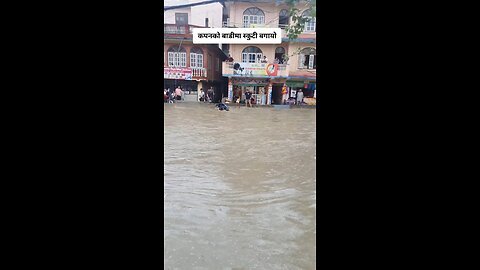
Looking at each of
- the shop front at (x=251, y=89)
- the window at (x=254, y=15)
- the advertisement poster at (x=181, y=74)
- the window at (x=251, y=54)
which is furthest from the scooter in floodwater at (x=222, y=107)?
the window at (x=254, y=15)

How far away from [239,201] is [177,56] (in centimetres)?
600

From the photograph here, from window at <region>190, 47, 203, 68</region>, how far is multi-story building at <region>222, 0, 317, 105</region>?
62cm

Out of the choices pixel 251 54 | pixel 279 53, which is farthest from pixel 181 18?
pixel 279 53

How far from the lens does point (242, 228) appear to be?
5.58ft

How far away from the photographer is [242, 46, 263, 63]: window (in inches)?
293

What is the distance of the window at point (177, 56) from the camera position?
24.1ft

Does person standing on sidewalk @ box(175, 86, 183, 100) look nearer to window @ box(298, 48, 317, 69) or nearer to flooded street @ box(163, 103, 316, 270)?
flooded street @ box(163, 103, 316, 270)

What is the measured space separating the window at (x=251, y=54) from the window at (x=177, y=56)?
1464 millimetres

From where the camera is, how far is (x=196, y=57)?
7.55m

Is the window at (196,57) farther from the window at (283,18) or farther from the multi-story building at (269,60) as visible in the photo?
the window at (283,18)

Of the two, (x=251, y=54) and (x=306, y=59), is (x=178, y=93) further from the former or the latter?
(x=306, y=59)
